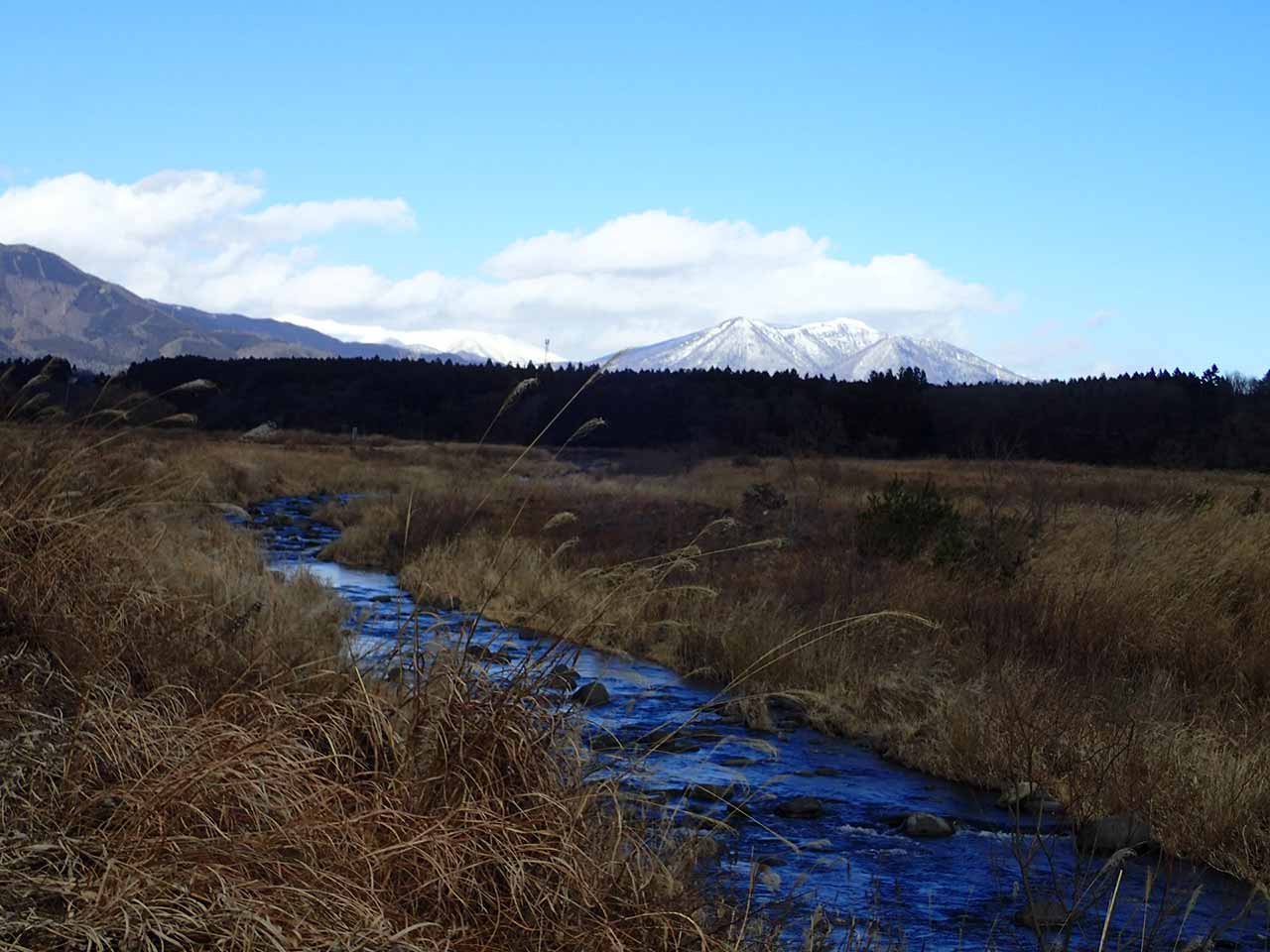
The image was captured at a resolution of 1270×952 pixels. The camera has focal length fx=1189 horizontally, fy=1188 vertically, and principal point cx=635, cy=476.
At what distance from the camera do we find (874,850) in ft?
20.8

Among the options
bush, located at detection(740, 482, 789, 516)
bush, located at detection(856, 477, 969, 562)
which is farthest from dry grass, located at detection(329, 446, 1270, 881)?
bush, located at detection(740, 482, 789, 516)

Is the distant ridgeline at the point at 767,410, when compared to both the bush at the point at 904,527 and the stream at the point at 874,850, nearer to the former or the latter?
the bush at the point at 904,527

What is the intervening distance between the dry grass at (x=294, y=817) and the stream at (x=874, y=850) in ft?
1.01

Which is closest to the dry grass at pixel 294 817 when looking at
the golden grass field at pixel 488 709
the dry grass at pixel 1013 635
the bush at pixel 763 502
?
the golden grass field at pixel 488 709

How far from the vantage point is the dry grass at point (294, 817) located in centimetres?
288

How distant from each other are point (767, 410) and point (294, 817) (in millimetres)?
60545

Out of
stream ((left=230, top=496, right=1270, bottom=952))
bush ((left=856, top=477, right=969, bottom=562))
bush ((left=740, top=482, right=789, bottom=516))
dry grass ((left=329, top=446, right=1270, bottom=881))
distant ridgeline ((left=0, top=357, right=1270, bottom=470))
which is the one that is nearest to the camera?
stream ((left=230, top=496, right=1270, bottom=952))

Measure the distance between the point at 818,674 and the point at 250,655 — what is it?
577 centimetres

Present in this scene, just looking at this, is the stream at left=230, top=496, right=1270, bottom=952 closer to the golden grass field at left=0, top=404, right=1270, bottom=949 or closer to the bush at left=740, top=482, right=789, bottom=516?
the golden grass field at left=0, top=404, right=1270, bottom=949

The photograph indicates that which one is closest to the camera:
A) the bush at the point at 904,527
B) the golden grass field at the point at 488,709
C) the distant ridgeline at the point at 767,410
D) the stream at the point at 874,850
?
the golden grass field at the point at 488,709

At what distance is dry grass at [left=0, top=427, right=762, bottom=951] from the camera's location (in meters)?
2.88

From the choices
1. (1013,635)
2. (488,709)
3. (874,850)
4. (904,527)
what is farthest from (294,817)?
(904,527)

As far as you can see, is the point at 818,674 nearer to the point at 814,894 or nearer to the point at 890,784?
the point at 890,784

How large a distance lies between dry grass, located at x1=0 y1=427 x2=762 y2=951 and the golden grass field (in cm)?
1
